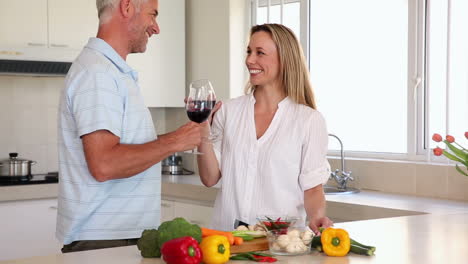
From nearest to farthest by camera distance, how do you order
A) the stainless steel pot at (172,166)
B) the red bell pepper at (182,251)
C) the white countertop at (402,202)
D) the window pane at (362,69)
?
1. the red bell pepper at (182,251)
2. the white countertop at (402,202)
3. the window pane at (362,69)
4. the stainless steel pot at (172,166)

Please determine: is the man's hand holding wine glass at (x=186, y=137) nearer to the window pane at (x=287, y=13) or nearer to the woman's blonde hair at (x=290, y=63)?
the woman's blonde hair at (x=290, y=63)

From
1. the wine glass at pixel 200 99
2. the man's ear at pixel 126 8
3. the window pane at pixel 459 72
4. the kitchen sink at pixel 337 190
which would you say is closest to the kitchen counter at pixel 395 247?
the wine glass at pixel 200 99

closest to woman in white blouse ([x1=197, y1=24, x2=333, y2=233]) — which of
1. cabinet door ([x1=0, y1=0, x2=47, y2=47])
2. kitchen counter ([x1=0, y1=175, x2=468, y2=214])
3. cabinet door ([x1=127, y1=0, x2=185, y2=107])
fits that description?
kitchen counter ([x1=0, y1=175, x2=468, y2=214])

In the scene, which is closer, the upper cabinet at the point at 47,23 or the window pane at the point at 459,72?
the window pane at the point at 459,72

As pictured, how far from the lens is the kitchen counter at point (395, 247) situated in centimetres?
178

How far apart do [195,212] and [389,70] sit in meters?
1.42

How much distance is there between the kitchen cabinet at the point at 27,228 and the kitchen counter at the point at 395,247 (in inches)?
96.3

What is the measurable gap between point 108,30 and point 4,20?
7.40 ft

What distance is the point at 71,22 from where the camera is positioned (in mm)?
4574

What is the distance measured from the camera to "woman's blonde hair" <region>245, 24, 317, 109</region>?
2736 mm

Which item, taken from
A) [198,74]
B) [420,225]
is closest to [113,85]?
[420,225]

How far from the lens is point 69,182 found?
218 cm

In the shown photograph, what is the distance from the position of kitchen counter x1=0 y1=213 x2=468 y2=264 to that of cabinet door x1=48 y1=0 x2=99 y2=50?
275cm

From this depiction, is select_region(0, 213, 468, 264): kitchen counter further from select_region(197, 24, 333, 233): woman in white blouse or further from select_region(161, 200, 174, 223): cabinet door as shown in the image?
select_region(161, 200, 174, 223): cabinet door
